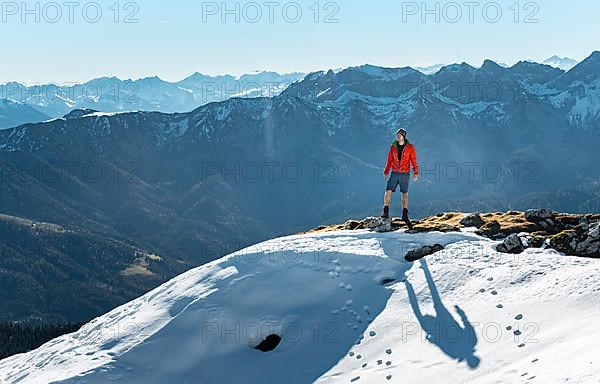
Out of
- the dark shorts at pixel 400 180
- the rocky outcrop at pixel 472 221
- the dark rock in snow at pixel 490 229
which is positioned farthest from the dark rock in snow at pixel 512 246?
the dark shorts at pixel 400 180

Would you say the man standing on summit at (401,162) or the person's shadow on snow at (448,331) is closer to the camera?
the person's shadow on snow at (448,331)

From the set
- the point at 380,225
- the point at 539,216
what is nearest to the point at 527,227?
the point at 539,216

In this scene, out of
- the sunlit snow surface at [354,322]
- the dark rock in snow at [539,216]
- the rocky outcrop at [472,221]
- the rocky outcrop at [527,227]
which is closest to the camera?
the sunlit snow surface at [354,322]

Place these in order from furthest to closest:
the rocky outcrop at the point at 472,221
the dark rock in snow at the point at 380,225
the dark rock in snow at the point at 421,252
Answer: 1. the dark rock in snow at the point at 380,225
2. the rocky outcrop at the point at 472,221
3. the dark rock in snow at the point at 421,252

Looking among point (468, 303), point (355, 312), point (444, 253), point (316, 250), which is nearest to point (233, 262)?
point (316, 250)

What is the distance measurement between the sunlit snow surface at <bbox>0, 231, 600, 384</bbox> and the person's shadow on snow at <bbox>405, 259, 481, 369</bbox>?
48 mm

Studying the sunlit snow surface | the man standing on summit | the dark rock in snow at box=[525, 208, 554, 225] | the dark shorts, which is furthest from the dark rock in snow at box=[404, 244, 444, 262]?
the dark rock in snow at box=[525, 208, 554, 225]

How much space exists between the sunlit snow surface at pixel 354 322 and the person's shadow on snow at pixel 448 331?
5cm

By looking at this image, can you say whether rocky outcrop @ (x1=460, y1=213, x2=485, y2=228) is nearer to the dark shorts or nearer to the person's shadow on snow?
the dark shorts

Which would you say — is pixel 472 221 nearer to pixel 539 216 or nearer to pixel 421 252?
pixel 539 216

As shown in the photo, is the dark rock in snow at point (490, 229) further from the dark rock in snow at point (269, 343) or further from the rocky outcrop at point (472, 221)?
the dark rock in snow at point (269, 343)

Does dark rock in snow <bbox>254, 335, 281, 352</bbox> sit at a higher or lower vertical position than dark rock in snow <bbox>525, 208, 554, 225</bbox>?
lower

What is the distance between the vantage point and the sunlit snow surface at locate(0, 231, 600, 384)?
16141 millimetres

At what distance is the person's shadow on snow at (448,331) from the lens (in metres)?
16.9
